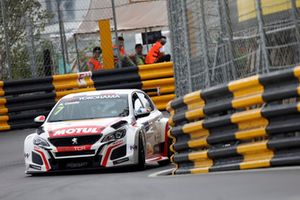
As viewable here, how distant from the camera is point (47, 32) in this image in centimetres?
2242

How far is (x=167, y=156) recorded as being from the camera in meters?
16.3

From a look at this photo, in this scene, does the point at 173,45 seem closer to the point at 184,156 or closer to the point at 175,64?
the point at 175,64

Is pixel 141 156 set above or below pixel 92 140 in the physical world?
below

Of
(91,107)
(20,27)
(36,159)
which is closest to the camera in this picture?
(36,159)

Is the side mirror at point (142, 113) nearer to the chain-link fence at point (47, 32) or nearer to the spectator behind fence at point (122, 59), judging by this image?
the chain-link fence at point (47, 32)

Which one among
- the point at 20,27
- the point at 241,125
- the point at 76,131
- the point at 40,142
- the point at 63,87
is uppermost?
the point at 20,27

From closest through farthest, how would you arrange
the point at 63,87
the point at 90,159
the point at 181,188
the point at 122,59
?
1. the point at 181,188
2. the point at 90,159
3. the point at 63,87
4. the point at 122,59

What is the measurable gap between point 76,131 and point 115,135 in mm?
585

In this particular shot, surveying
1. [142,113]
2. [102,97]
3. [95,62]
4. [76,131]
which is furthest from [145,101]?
[95,62]

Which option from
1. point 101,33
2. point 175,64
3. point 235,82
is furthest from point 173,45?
point 101,33

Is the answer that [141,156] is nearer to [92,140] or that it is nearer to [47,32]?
[92,140]

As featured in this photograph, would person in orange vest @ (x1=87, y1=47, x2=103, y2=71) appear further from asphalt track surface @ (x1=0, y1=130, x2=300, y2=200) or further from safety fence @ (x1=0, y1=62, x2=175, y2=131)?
asphalt track surface @ (x1=0, y1=130, x2=300, y2=200)

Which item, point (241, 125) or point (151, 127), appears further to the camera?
point (151, 127)

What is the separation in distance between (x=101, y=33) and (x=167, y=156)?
6.96m
